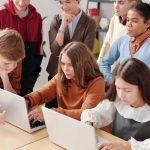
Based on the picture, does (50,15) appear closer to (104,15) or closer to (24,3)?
(104,15)

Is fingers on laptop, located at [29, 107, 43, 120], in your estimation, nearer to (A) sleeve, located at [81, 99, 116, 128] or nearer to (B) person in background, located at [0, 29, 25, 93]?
(A) sleeve, located at [81, 99, 116, 128]

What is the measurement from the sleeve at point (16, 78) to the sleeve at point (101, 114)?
0.70m

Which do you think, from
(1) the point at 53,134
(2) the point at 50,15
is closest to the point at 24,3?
(1) the point at 53,134

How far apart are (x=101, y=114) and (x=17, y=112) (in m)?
0.42

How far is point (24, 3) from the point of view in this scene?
2152mm

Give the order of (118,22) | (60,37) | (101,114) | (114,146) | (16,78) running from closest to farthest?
(114,146)
(101,114)
(16,78)
(60,37)
(118,22)

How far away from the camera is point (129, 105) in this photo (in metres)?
1.52

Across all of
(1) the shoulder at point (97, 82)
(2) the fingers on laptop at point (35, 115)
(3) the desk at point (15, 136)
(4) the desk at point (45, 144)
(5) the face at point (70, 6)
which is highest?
(5) the face at point (70, 6)

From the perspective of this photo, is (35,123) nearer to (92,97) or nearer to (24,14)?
(92,97)

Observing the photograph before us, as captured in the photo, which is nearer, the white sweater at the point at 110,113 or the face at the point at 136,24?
the white sweater at the point at 110,113

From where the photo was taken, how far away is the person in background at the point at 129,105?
1433 millimetres

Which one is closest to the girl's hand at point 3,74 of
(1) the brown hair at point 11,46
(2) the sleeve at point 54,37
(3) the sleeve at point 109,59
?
(1) the brown hair at point 11,46

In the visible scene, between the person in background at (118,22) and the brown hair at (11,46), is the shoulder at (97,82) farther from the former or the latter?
the person in background at (118,22)

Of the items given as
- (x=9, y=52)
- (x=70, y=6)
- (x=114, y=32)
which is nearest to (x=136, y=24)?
(x=114, y=32)
